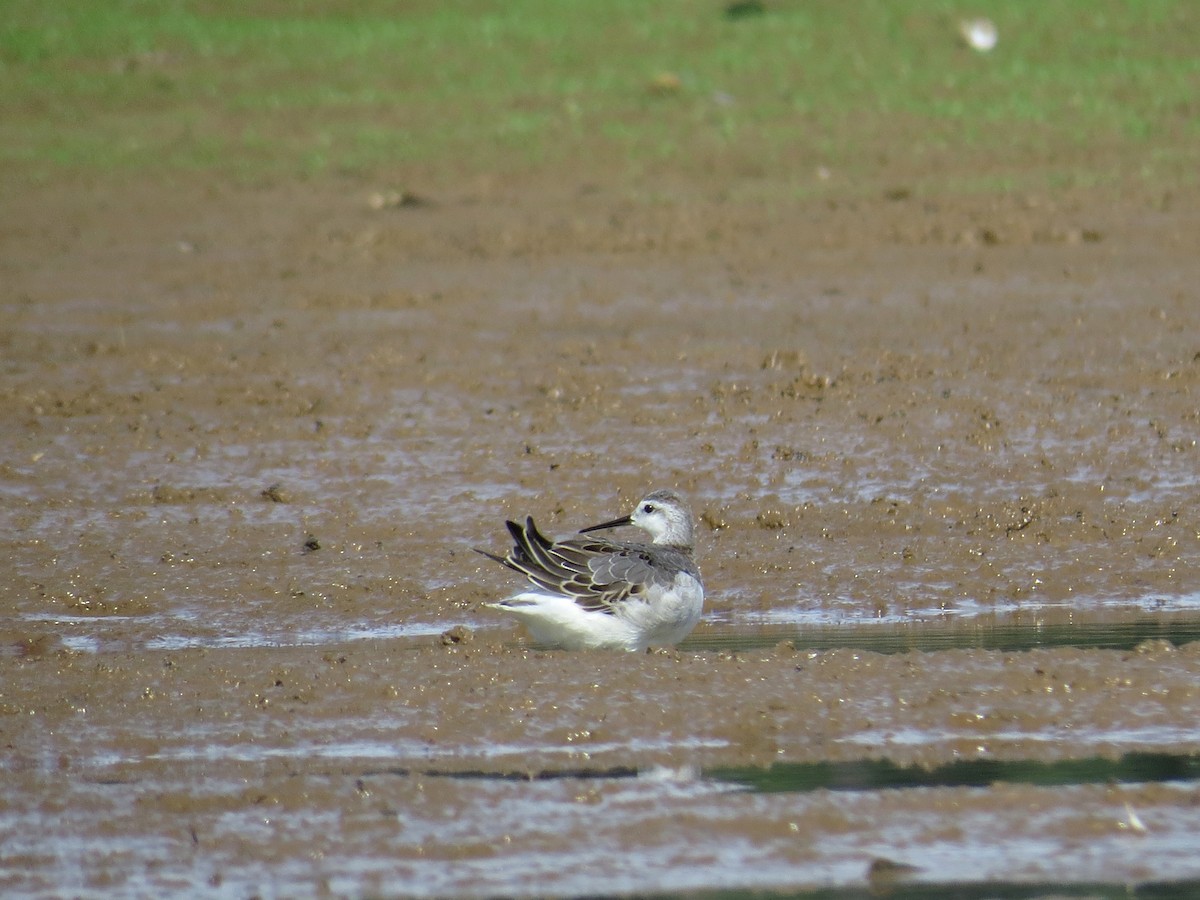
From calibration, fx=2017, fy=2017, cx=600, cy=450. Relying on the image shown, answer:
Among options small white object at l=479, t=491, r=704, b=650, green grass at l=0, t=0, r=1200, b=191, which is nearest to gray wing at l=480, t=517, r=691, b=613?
small white object at l=479, t=491, r=704, b=650

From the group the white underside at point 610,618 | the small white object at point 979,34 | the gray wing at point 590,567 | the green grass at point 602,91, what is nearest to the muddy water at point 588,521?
the white underside at point 610,618

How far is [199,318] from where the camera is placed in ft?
49.3

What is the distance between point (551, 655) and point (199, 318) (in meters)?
7.81

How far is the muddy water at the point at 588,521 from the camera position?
6.09 metres

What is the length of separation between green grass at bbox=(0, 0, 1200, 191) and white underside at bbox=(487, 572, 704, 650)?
10295 millimetres

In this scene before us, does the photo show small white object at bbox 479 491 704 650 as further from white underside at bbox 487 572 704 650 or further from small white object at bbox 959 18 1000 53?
small white object at bbox 959 18 1000 53

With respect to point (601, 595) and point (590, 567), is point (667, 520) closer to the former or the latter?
point (590, 567)

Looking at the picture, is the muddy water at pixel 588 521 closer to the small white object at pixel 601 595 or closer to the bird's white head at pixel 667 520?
the small white object at pixel 601 595

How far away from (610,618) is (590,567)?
0.78ft

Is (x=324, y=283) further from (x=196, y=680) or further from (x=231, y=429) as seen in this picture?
(x=196, y=680)

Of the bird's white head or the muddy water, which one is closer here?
the muddy water

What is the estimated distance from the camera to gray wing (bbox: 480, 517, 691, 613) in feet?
27.3

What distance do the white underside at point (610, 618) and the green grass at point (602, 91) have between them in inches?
405

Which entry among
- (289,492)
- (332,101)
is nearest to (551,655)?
(289,492)
